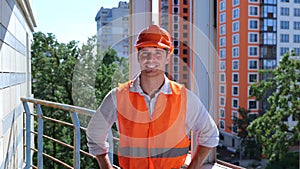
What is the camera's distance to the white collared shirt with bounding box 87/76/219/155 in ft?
3.36

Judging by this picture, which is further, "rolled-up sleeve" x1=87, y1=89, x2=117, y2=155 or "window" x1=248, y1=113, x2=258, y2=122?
"window" x1=248, y1=113, x2=258, y2=122

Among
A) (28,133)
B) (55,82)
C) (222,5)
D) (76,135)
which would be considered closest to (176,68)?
(222,5)

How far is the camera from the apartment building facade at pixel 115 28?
1.57 meters

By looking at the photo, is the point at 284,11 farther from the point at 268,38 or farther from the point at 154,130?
the point at 154,130

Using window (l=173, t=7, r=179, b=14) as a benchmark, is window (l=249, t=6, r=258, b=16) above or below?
above

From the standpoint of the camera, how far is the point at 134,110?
1.02 m

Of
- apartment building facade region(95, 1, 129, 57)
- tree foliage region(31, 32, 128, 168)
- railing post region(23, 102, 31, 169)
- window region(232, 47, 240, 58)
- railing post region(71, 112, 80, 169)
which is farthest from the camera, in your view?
tree foliage region(31, 32, 128, 168)

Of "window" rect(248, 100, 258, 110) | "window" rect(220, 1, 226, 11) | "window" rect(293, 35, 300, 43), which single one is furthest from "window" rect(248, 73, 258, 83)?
"window" rect(220, 1, 226, 11)

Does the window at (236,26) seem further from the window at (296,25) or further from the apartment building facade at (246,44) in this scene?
the window at (296,25)

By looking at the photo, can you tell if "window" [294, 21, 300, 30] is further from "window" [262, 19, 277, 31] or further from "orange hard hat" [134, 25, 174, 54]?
"orange hard hat" [134, 25, 174, 54]

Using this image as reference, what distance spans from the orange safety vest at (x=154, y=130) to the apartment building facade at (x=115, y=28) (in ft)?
1.93

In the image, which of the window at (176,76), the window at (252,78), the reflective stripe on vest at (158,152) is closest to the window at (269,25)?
the window at (252,78)

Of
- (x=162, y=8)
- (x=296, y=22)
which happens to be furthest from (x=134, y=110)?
(x=296, y=22)

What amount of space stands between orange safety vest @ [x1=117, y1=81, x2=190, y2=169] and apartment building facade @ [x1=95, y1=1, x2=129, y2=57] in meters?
0.59
